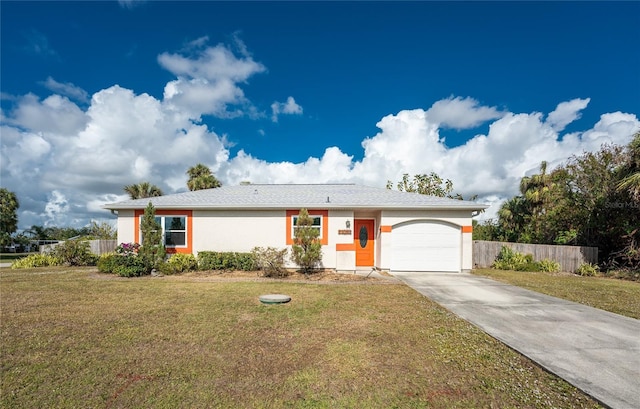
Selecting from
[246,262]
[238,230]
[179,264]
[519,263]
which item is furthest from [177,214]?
[519,263]

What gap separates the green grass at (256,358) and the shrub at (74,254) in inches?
314

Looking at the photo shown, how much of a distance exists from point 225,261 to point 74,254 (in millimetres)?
8338

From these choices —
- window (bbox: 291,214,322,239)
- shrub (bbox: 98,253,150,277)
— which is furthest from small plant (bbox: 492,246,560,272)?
shrub (bbox: 98,253,150,277)

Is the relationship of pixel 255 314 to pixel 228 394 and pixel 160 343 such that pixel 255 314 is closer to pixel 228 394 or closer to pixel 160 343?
pixel 160 343

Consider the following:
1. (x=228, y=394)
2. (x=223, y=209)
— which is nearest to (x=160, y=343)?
(x=228, y=394)

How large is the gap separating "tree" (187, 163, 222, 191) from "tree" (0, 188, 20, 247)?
13652mm

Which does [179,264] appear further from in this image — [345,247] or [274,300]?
[345,247]

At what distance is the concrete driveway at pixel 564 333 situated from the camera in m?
3.66

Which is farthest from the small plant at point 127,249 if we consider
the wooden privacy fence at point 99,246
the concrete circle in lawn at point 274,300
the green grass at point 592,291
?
the green grass at point 592,291

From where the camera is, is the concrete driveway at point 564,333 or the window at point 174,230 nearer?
the concrete driveway at point 564,333

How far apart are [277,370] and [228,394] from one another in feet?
2.47

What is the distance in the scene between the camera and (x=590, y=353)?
4.48m

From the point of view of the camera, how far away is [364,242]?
14.1m

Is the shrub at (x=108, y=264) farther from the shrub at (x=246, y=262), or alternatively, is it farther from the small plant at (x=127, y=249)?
the shrub at (x=246, y=262)
